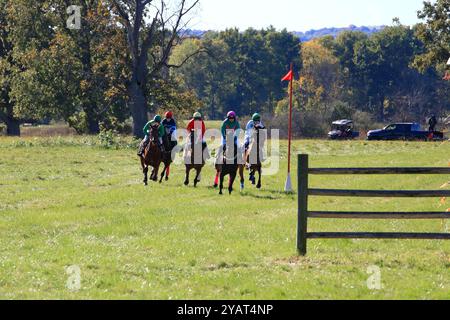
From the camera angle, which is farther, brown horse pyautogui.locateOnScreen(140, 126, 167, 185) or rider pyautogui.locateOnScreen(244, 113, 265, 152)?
brown horse pyautogui.locateOnScreen(140, 126, 167, 185)

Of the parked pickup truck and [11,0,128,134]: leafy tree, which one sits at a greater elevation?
[11,0,128,134]: leafy tree

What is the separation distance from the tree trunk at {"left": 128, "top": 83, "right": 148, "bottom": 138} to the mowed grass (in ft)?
76.9

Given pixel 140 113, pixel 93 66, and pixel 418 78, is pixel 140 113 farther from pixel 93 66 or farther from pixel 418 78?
pixel 418 78

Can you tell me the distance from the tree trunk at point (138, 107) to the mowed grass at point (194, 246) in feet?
76.9

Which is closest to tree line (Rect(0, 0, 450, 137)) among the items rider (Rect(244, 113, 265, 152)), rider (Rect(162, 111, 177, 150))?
rider (Rect(162, 111, 177, 150))

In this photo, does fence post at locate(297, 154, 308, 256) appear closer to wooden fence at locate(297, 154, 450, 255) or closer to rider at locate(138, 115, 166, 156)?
wooden fence at locate(297, 154, 450, 255)

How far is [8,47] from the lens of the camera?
6281cm

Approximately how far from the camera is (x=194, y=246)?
1244 centimetres

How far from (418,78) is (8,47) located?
64.4 metres

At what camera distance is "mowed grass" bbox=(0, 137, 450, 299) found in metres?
9.45

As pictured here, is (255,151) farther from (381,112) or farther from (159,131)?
(381,112)

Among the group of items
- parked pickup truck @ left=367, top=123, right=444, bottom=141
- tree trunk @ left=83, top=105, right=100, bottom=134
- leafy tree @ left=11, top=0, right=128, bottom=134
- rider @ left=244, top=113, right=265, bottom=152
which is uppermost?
leafy tree @ left=11, top=0, right=128, bottom=134

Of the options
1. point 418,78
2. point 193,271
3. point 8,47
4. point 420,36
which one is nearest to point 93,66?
point 8,47

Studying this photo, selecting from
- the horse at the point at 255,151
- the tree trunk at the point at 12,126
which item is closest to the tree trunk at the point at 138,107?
the tree trunk at the point at 12,126
